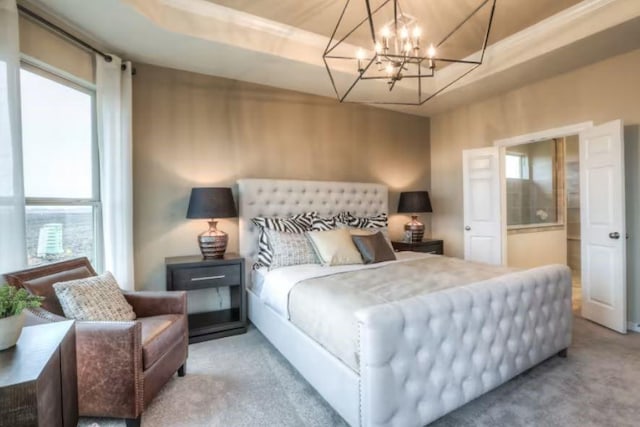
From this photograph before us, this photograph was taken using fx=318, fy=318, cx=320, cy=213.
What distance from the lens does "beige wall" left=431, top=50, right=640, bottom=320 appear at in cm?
312

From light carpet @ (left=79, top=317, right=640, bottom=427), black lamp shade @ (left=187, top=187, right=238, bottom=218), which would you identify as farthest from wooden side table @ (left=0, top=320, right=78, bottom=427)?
black lamp shade @ (left=187, top=187, right=238, bottom=218)

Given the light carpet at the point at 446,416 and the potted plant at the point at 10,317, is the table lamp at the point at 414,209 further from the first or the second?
the potted plant at the point at 10,317

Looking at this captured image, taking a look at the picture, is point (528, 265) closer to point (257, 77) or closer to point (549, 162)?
point (549, 162)

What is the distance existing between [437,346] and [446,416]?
526 millimetres

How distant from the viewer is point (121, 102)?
2.91m

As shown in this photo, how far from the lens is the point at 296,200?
3.82 metres

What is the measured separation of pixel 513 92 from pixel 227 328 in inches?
173

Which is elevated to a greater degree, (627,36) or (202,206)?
(627,36)

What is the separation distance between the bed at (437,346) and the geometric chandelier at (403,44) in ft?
4.76

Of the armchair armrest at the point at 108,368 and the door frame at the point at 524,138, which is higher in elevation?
the door frame at the point at 524,138

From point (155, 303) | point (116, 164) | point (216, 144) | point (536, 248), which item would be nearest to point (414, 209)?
point (536, 248)

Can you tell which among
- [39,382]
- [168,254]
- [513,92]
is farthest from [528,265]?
[39,382]

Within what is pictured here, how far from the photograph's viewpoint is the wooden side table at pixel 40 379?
1.02m

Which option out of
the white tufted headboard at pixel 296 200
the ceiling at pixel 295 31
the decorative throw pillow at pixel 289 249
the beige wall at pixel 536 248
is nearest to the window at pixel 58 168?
the ceiling at pixel 295 31
